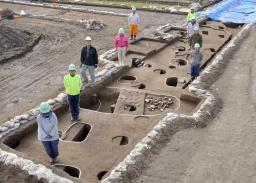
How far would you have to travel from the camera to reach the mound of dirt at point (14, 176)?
26.5 ft

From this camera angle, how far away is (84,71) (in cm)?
1205

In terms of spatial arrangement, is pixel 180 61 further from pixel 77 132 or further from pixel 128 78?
pixel 77 132

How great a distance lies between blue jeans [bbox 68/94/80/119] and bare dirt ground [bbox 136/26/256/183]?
290cm

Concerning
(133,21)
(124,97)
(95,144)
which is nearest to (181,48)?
(133,21)

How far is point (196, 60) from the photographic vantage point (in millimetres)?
12430

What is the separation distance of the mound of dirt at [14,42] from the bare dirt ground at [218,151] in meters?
9.05

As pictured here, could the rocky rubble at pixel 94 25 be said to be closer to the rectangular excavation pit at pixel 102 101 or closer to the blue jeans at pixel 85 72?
the rectangular excavation pit at pixel 102 101

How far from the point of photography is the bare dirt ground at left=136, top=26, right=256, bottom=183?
25.9ft

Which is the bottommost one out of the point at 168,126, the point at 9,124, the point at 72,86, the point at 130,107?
the point at 130,107

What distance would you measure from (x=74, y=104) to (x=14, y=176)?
110 inches

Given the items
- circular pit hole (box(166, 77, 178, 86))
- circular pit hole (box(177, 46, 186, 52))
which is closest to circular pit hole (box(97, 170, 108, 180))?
circular pit hole (box(166, 77, 178, 86))

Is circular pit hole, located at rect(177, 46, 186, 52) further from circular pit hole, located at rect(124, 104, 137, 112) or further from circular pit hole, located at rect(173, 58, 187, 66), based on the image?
circular pit hole, located at rect(124, 104, 137, 112)

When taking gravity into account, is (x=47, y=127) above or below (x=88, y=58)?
below

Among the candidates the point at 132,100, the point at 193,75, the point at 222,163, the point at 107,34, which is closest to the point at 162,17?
the point at 107,34
